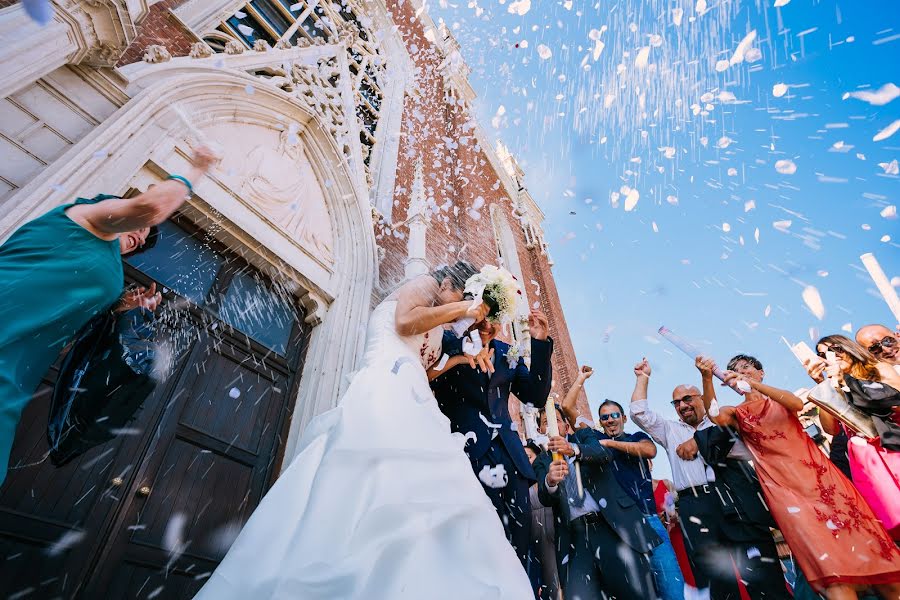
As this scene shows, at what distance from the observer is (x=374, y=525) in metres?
1.45

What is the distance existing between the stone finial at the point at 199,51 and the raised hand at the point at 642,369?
545 centimetres

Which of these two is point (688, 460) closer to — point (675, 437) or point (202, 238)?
point (675, 437)

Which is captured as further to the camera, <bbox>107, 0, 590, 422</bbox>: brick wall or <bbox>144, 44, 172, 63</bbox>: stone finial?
<bbox>107, 0, 590, 422</bbox>: brick wall

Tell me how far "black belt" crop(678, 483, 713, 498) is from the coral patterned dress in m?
0.41

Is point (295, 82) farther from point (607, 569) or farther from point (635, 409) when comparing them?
point (607, 569)

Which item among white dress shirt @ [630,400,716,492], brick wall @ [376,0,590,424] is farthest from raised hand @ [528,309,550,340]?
brick wall @ [376,0,590,424]

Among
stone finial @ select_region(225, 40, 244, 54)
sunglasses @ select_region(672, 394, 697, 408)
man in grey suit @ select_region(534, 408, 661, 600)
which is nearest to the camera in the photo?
man in grey suit @ select_region(534, 408, 661, 600)

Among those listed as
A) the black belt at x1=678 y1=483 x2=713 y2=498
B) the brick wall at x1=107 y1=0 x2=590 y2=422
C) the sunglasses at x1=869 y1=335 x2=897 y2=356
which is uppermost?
the brick wall at x1=107 y1=0 x2=590 y2=422

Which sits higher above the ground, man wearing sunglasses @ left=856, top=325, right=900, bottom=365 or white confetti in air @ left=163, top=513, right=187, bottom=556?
man wearing sunglasses @ left=856, top=325, right=900, bottom=365

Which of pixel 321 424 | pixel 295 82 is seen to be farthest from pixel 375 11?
pixel 321 424

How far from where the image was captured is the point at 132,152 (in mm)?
3488

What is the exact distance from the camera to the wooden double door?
2.68m

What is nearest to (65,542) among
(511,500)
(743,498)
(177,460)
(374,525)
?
(177,460)

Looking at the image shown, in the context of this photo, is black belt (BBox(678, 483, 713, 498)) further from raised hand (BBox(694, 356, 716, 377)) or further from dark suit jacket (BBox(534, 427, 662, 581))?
raised hand (BBox(694, 356, 716, 377))
